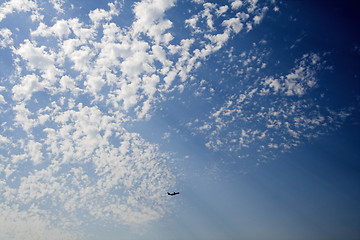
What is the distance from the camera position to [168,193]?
58.8 m

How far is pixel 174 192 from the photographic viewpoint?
60250 mm

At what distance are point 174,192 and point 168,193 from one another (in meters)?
2.20
